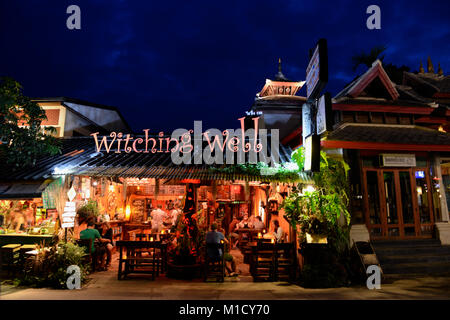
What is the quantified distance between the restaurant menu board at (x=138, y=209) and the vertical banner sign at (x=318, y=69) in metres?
12.2

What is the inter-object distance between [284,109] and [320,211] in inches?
325

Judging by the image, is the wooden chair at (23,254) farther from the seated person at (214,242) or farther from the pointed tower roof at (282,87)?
the pointed tower roof at (282,87)

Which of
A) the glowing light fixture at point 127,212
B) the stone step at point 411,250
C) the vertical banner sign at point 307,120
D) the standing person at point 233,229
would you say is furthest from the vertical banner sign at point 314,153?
the glowing light fixture at point 127,212

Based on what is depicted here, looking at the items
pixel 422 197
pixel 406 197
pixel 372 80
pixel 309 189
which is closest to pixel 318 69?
pixel 309 189

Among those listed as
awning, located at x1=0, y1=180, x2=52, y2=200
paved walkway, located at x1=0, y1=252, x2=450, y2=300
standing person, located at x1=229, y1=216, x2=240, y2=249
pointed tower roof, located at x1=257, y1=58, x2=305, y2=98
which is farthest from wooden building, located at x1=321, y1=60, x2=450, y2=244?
awning, located at x1=0, y1=180, x2=52, y2=200

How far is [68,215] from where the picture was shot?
8383mm

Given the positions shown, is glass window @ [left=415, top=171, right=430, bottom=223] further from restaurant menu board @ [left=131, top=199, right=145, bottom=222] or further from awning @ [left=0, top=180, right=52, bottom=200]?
awning @ [left=0, top=180, right=52, bottom=200]

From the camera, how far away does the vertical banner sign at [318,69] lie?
7355 mm

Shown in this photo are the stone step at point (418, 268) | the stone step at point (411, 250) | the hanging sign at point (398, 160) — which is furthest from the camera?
the hanging sign at point (398, 160)

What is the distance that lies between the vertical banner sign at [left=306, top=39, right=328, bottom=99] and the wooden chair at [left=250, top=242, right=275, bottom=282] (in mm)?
5124

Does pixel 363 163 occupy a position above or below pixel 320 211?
above
